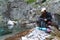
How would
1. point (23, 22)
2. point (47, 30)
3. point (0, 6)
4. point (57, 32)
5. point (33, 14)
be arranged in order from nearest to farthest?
point (57, 32) < point (47, 30) < point (23, 22) < point (33, 14) < point (0, 6)

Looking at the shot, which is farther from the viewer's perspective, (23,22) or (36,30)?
Result: (23,22)

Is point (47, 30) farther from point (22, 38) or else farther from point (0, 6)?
point (0, 6)

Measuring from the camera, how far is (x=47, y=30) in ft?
25.8

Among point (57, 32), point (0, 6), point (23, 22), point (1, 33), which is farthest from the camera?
point (0, 6)

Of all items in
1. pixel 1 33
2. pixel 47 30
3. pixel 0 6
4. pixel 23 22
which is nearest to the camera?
pixel 47 30

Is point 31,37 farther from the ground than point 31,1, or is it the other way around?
point 31,1

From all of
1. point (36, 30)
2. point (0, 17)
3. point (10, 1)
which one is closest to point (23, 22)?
point (0, 17)

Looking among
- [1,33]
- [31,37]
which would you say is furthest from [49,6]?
[31,37]

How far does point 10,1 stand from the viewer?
13977 millimetres

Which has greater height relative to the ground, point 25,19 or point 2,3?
point 2,3

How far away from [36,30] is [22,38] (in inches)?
29.3

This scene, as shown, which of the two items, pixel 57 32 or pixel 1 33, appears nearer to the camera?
pixel 57 32

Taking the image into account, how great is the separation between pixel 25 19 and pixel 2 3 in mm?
2224

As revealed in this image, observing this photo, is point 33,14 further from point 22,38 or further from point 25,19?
point 22,38
